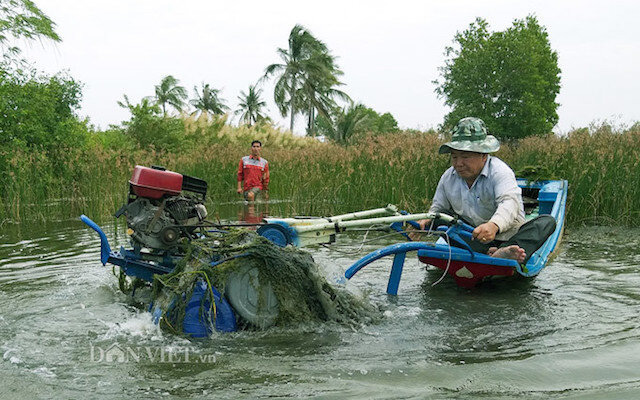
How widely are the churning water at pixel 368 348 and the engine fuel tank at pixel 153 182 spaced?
100 centimetres

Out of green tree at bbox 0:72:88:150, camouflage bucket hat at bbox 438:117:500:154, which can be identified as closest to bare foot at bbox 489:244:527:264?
camouflage bucket hat at bbox 438:117:500:154

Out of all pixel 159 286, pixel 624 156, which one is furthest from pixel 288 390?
pixel 624 156

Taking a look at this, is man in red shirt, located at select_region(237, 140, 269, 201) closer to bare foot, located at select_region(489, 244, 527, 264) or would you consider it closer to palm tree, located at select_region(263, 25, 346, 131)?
bare foot, located at select_region(489, 244, 527, 264)

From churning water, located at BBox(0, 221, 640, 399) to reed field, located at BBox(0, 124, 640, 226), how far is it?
377 cm

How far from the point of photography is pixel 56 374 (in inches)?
148

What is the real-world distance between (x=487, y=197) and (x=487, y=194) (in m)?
0.03

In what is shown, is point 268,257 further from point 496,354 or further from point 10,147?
point 10,147

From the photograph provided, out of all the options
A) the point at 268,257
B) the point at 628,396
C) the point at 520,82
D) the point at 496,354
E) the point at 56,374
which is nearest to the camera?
the point at 628,396

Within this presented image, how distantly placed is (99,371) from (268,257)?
4.41ft

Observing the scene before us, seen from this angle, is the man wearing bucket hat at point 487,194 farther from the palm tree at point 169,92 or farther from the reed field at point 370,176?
the palm tree at point 169,92

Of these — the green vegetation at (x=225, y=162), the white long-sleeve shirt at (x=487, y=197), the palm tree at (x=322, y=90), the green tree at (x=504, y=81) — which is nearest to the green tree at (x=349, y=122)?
the palm tree at (x=322, y=90)

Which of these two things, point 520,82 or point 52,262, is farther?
point 520,82

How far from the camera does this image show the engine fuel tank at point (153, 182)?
480 centimetres

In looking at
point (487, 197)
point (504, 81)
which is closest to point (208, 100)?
point (504, 81)
